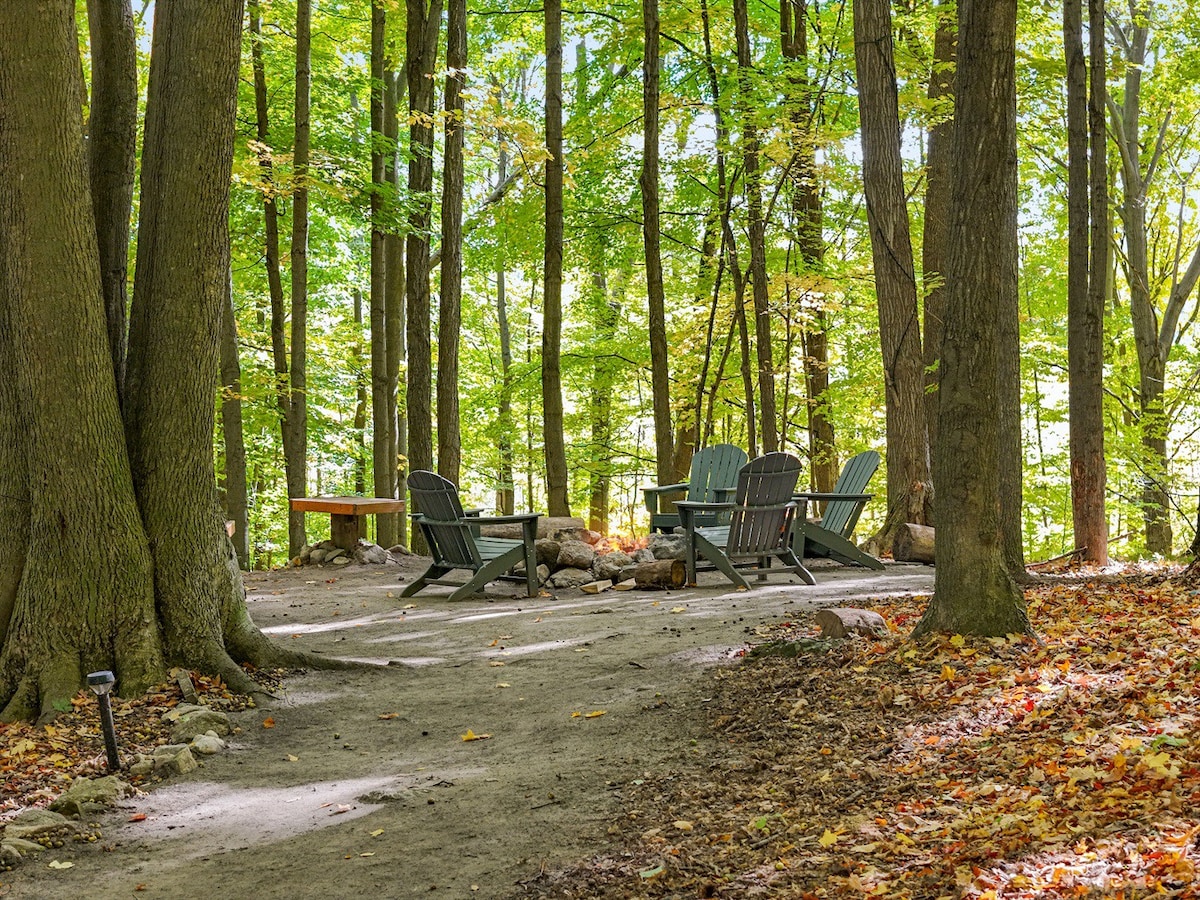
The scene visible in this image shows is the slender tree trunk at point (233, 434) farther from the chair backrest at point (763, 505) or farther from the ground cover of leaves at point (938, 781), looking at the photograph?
the ground cover of leaves at point (938, 781)

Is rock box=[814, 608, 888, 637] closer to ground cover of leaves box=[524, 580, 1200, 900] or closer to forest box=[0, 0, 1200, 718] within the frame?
ground cover of leaves box=[524, 580, 1200, 900]

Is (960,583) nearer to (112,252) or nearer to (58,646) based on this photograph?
(58,646)

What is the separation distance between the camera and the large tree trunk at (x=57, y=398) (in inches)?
192

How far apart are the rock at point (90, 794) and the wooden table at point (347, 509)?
6.37 m

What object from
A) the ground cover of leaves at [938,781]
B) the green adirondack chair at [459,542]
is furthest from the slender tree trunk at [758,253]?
the ground cover of leaves at [938,781]

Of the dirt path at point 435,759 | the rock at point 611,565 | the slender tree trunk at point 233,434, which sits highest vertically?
the slender tree trunk at point 233,434

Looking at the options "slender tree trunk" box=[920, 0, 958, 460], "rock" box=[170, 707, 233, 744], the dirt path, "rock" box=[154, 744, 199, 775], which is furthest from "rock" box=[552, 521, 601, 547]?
"rock" box=[154, 744, 199, 775]

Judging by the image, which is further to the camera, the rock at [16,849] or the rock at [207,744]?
the rock at [207,744]

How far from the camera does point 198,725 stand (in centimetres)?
460

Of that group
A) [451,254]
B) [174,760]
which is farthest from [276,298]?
[174,760]

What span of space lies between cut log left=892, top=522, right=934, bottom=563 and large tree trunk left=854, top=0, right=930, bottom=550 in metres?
0.39

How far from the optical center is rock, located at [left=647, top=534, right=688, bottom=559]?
877cm

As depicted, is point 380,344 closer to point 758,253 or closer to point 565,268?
point 565,268

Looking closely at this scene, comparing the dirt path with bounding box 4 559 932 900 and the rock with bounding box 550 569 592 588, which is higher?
the rock with bounding box 550 569 592 588
